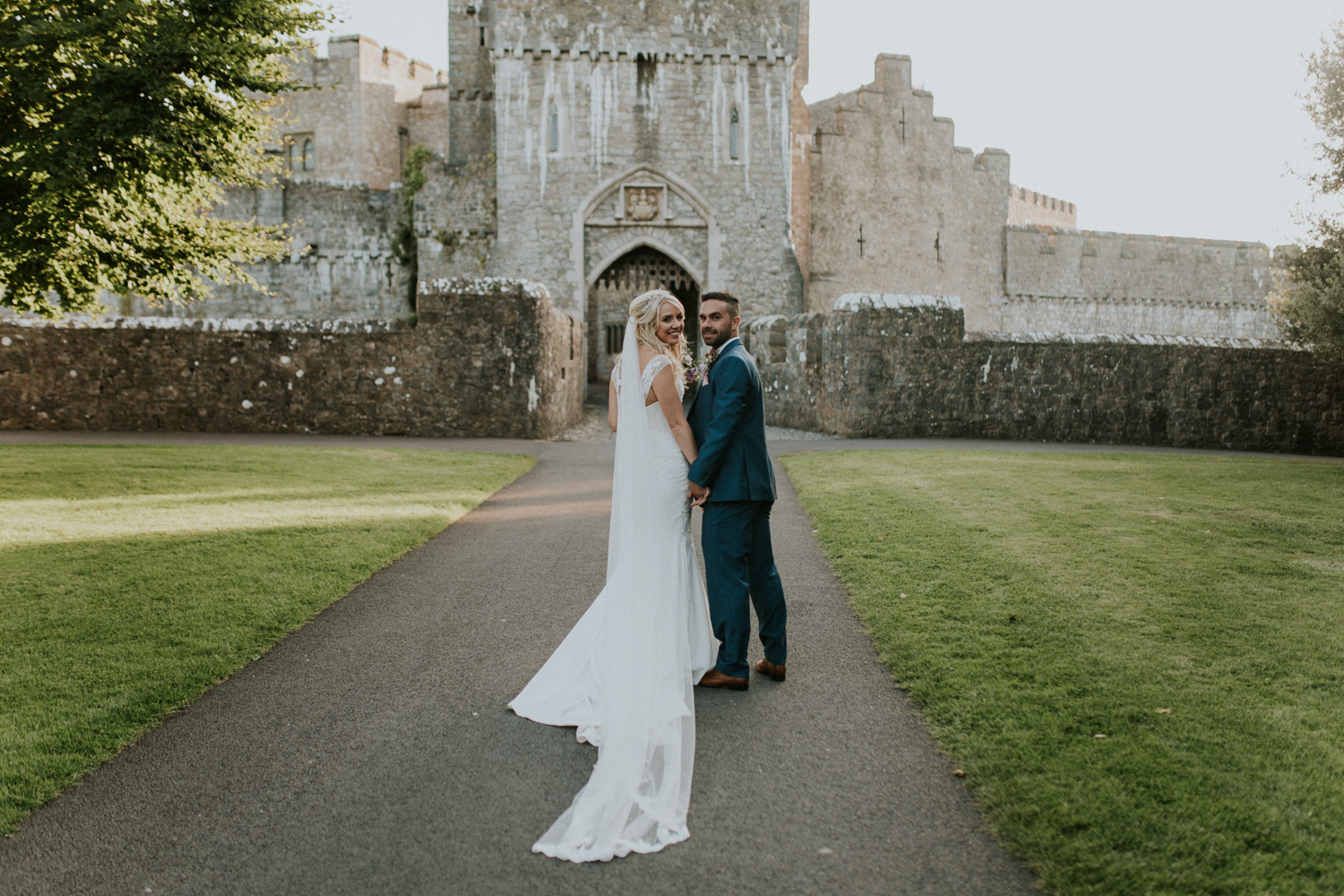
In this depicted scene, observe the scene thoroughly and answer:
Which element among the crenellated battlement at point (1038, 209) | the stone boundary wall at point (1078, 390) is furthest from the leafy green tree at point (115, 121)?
the crenellated battlement at point (1038, 209)

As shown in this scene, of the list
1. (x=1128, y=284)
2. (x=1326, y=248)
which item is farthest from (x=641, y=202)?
(x=1128, y=284)

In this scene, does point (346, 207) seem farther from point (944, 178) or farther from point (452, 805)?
point (452, 805)

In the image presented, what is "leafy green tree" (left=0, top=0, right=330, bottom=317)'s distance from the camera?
25.3 feet

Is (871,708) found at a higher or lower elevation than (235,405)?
lower

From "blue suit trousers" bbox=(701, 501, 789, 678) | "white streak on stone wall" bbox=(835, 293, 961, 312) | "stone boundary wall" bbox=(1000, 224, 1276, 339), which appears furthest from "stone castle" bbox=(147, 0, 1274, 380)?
"blue suit trousers" bbox=(701, 501, 789, 678)

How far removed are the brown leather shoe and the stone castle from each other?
18.9 meters

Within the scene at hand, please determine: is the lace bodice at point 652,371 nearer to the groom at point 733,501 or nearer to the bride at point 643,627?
the bride at point 643,627

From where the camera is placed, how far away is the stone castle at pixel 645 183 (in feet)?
77.9

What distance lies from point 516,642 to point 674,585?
1.28 m

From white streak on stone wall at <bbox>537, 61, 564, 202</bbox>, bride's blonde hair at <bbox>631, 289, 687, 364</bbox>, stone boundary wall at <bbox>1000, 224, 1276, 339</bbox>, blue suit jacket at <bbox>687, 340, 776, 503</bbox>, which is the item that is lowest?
blue suit jacket at <bbox>687, 340, 776, 503</bbox>

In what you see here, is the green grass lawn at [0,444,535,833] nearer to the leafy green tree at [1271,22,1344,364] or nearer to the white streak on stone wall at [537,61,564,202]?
the leafy green tree at [1271,22,1344,364]

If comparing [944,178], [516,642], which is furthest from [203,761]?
[944,178]

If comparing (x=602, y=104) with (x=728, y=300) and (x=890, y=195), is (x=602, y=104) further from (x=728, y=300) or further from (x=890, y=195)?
(x=728, y=300)

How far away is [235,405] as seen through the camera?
1492 cm
